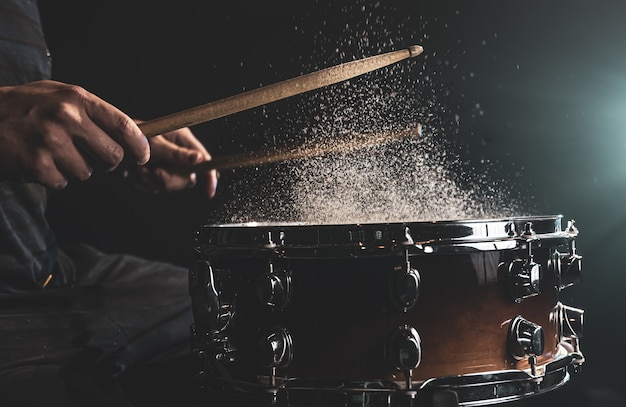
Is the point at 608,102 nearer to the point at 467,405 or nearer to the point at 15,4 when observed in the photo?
the point at 467,405

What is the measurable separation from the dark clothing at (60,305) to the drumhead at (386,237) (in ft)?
1.47

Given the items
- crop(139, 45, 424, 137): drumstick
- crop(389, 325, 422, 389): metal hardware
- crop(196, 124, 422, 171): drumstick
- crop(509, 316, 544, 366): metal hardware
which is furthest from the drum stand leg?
crop(196, 124, 422, 171): drumstick

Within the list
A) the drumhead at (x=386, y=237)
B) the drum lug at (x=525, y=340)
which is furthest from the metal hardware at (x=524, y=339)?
the drumhead at (x=386, y=237)

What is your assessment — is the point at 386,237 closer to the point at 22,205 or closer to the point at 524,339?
the point at 524,339

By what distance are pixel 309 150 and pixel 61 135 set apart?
58 centimetres

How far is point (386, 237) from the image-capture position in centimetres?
97

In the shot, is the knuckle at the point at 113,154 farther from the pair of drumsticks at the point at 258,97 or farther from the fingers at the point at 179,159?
the fingers at the point at 179,159

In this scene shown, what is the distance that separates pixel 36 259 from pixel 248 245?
2.39ft

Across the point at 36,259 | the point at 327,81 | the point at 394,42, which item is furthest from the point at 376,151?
the point at 36,259

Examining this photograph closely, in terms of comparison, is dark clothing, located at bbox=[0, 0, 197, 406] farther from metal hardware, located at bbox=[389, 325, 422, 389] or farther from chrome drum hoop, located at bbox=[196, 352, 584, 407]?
metal hardware, located at bbox=[389, 325, 422, 389]

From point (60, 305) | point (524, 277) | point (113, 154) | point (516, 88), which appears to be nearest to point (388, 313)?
point (524, 277)

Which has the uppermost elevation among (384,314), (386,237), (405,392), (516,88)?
(516,88)

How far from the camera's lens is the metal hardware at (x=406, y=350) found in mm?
955

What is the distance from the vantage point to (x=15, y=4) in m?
1.57
